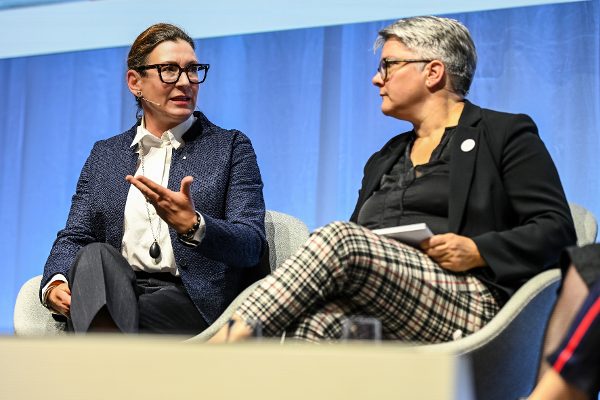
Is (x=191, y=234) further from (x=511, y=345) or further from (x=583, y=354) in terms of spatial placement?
(x=583, y=354)

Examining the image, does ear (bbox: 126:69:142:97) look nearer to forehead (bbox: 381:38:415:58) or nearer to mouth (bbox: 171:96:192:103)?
mouth (bbox: 171:96:192:103)

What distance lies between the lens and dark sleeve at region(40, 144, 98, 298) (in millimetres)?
2688

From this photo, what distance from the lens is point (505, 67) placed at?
11.0 ft

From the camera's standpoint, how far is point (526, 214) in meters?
A: 2.29

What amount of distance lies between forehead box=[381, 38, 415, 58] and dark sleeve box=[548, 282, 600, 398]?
1.27 meters

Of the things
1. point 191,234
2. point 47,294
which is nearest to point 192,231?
point 191,234

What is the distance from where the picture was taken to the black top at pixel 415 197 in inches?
93.2

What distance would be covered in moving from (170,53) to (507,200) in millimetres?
1120

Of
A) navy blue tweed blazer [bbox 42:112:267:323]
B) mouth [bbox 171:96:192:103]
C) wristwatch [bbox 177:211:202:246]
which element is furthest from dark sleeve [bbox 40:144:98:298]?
wristwatch [bbox 177:211:202:246]

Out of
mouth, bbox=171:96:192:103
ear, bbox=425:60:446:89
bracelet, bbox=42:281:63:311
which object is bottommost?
bracelet, bbox=42:281:63:311

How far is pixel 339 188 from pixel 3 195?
1560mm

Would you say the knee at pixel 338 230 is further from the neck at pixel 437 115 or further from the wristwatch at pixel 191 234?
the neck at pixel 437 115

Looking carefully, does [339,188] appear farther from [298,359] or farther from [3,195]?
[298,359]

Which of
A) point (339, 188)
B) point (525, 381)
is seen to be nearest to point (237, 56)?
point (339, 188)
